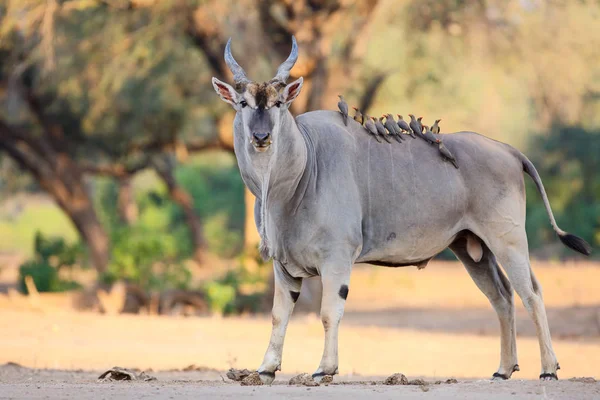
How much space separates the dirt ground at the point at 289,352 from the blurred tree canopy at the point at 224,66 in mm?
3943

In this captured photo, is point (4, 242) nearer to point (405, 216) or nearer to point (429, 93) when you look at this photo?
point (429, 93)

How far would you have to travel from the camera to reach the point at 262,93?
725 cm

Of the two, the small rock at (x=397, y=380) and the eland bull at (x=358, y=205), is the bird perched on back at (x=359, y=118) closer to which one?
the eland bull at (x=358, y=205)

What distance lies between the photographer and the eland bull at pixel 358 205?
745 centimetres

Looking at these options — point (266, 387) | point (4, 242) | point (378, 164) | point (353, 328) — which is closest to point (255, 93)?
point (378, 164)

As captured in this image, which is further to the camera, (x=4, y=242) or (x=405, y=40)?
(x=4, y=242)

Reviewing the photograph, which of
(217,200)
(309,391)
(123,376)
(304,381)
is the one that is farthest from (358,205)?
(217,200)

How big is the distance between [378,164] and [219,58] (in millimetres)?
10584

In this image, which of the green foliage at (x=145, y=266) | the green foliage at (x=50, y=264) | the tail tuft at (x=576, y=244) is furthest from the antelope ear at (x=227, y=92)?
the green foliage at (x=50, y=264)

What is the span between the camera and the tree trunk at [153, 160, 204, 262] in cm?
2828

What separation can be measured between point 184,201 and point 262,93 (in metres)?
21.8

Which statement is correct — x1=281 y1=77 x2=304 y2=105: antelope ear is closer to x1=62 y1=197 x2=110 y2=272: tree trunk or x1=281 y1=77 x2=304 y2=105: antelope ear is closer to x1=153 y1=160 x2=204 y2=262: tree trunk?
x1=62 y1=197 x2=110 y2=272: tree trunk

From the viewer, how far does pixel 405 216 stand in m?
8.01

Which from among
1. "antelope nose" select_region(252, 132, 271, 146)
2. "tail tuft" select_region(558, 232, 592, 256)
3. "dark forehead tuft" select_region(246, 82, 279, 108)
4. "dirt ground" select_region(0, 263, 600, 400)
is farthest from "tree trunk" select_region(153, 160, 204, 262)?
"antelope nose" select_region(252, 132, 271, 146)
